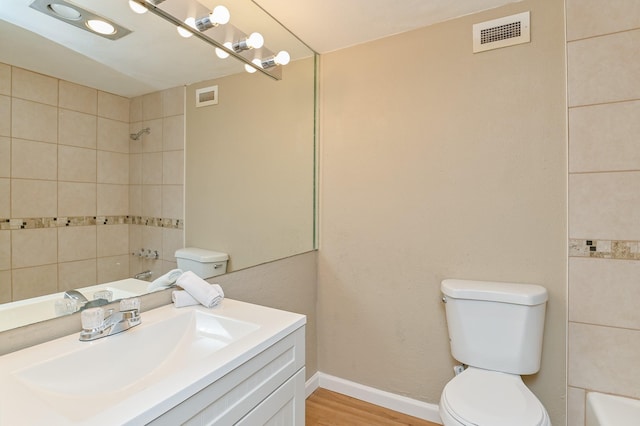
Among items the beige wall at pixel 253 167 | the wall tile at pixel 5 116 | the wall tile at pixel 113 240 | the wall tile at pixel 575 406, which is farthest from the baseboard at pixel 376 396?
the wall tile at pixel 5 116

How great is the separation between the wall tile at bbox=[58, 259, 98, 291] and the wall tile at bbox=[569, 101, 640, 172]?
6.66 ft

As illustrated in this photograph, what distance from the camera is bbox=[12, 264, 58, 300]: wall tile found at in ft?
2.95

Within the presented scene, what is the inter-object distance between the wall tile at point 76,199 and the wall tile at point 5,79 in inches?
11.1

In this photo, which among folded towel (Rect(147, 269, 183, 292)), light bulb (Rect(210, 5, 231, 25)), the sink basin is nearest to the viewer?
the sink basin

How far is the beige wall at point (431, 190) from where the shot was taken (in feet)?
4.98

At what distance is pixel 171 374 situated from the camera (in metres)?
0.81

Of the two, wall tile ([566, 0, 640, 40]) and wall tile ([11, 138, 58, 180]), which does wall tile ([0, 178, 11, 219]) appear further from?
wall tile ([566, 0, 640, 40])

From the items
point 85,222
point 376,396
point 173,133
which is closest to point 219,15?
point 173,133

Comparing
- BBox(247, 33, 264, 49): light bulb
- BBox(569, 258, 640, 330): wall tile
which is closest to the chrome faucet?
BBox(247, 33, 264, 49): light bulb

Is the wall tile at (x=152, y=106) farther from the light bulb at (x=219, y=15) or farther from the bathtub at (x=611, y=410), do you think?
the bathtub at (x=611, y=410)

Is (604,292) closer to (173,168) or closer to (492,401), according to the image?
(492,401)

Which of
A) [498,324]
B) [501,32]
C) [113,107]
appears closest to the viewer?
[113,107]

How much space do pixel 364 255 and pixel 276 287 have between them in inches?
23.2

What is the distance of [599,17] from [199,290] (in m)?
2.10
